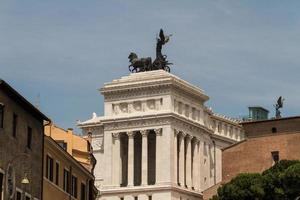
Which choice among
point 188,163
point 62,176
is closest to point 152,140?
point 188,163

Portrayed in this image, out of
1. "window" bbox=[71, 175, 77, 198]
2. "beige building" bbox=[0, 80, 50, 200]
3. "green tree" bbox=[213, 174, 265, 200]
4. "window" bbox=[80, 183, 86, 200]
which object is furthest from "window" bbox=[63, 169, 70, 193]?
"green tree" bbox=[213, 174, 265, 200]

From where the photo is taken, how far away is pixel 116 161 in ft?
566

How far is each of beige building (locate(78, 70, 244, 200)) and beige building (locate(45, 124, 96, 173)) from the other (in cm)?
7024

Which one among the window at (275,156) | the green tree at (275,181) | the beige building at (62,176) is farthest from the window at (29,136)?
the window at (275,156)

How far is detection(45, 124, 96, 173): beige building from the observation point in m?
88.9

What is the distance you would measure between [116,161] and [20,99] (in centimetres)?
11083

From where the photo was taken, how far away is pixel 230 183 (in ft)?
421

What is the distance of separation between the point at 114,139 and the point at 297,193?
191 ft

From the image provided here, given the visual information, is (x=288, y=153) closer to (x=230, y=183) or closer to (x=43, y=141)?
(x=230, y=183)

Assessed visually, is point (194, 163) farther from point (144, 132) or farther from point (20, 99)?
point (20, 99)

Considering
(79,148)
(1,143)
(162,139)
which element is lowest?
(1,143)

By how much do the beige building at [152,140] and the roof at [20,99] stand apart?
97875mm

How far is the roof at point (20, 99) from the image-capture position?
59.0m

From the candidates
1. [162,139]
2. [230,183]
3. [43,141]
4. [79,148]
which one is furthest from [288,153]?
[43,141]
